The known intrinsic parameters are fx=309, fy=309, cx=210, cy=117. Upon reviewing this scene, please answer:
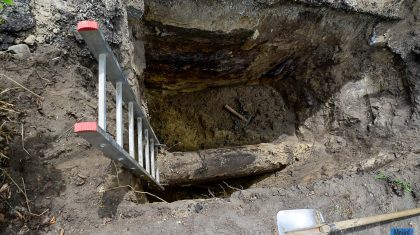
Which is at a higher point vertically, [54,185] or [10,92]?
[10,92]

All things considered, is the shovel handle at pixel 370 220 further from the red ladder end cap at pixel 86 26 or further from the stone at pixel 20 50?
the stone at pixel 20 50

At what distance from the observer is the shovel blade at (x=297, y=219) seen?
206 cm

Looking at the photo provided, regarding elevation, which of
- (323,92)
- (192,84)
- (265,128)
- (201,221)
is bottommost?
(201,221)

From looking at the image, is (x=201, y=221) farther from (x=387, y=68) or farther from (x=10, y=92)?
(x=387, y=68)

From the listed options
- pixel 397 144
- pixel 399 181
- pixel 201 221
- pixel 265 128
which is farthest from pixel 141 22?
pixel 397 144

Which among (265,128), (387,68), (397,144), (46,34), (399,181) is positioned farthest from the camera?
(265,128)

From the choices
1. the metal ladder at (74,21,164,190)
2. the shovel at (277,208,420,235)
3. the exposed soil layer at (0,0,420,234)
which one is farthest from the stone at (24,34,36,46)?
the shovel at (277,208,420,235)

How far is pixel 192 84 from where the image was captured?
3973 millimetres

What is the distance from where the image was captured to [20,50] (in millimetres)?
2096

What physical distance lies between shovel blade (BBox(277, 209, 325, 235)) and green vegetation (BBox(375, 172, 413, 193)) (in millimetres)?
775

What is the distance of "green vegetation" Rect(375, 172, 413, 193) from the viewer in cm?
254

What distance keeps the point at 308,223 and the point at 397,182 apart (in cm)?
99

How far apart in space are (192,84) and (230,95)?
0.64 meters

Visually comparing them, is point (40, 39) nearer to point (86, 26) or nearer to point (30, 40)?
point (30, 40)
